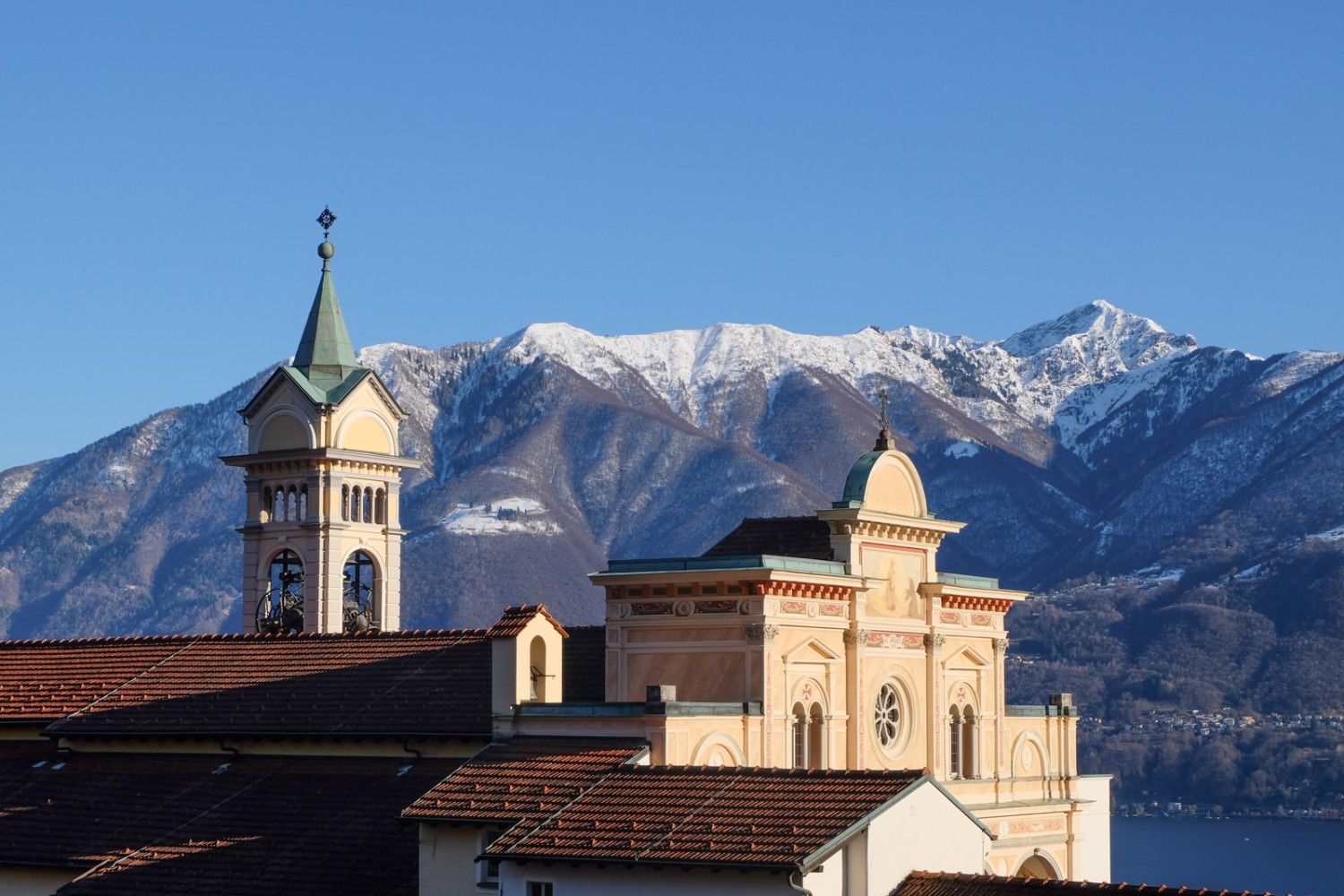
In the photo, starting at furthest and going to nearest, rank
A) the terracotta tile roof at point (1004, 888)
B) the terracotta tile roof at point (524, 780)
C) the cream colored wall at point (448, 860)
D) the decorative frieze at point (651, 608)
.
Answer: the decorative frieze at point (651, 608)
the cream colored wall at point (448, 860)
the terracotta tile roof at point (524, 780)
the terracotta tile roof at point (1004, 888)

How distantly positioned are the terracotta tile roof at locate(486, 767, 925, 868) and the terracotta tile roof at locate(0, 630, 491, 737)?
22.8ft

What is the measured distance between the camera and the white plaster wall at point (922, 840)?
3400 centimetres

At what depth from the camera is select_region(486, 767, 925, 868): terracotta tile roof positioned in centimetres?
3372

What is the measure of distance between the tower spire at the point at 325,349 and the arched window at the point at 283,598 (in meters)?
5.08

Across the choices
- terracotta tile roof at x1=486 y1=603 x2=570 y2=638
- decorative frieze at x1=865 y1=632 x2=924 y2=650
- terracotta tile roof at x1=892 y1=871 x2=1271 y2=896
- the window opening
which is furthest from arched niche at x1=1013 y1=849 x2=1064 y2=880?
terracotta tile roof at x1=892 y1=871 x2=1271 y2=896

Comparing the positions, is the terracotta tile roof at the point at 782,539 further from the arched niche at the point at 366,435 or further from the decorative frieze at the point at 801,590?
the arched niche at the point at 366,435

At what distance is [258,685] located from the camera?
161 ft

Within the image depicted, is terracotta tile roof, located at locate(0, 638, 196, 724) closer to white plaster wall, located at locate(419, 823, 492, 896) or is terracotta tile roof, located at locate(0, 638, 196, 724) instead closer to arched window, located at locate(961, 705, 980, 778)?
white plaster wall, located at locate(419, 823, 492, 896)

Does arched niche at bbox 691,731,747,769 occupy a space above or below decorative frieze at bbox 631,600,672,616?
below

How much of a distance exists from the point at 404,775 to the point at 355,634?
241 inches

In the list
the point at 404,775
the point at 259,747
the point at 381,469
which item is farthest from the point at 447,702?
the point at 381,469

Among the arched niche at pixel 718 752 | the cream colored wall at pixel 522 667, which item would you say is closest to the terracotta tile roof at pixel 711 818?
the arched niche at pixel 718 752

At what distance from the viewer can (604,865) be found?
35.1 meters

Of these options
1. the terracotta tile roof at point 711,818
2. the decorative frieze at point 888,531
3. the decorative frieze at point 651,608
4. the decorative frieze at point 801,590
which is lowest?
the terracotta tile roof at point 711,818
